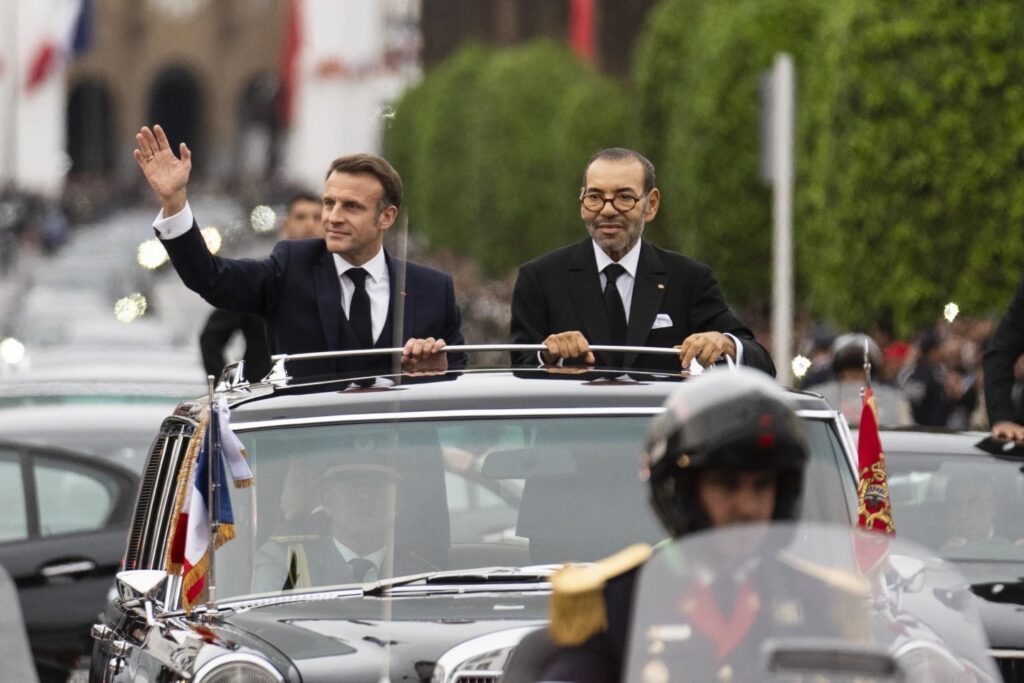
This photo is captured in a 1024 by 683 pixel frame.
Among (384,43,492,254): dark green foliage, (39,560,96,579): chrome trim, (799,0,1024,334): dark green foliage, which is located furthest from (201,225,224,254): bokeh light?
(384,43,492,254): dark green foliage

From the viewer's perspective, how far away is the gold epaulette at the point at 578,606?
11.3ft

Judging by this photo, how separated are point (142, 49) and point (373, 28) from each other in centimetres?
2198

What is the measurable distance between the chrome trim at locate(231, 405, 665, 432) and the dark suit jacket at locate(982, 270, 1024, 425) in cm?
288

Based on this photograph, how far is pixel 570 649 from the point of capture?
11.4 ft

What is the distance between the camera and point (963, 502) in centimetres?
875

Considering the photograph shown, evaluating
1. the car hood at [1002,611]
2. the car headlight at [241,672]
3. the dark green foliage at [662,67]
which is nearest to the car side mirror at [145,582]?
the car headlight at [241,672]

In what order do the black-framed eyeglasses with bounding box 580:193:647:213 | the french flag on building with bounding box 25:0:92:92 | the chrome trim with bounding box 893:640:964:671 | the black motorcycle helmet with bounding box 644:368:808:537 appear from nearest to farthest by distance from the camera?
the black motorcycle helmet with bounding box 644:368:808:537 < the chrome trim with bounding box 893:640:964:671 < the black-framed eyeglasses with bounding box 580:193:647:213 < the french flag on building with bounding box 25:0:92:92

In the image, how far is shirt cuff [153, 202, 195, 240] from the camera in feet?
22.6

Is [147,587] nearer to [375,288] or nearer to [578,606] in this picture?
[375,288]

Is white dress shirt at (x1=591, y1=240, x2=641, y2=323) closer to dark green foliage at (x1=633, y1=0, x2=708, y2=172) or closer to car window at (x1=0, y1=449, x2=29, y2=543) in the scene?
car window at (x1=0, y1=449, x2=29, y2=543)

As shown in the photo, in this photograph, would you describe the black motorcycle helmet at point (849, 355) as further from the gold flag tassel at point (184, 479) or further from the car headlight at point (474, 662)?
the car headlight at point (474, 662)

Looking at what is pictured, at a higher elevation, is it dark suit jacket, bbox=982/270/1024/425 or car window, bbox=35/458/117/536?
dark suit jacket, bbox=982/270/1024/425

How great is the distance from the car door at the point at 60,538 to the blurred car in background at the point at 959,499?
9.97ft

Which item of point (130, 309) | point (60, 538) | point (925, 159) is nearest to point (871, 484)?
point (60, 538)
